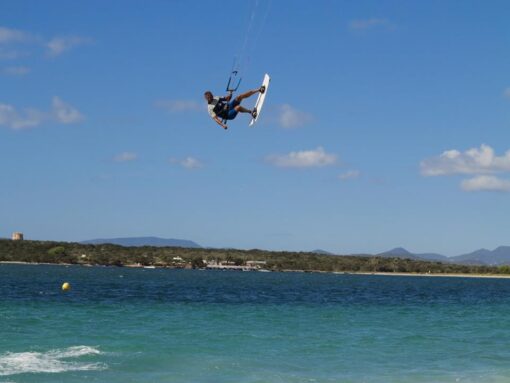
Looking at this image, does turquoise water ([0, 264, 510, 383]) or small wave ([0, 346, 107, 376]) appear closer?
small wave ([0, 346, 107, 376])

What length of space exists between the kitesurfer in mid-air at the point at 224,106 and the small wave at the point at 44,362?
26.6 feet

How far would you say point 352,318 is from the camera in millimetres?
38562

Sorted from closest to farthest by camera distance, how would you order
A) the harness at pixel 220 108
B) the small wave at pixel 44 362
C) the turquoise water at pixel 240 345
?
the harness at pixel 220 108
the small wave at pixel 44 362
the turquoise water at pixel 240 345

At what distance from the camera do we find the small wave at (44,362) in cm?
1967

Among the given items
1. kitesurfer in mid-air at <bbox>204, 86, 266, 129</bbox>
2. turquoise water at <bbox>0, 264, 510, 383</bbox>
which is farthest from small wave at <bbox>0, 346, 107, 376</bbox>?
kitesurfer in mid-air at <bbox>204, 86, 266, 129</bbox>

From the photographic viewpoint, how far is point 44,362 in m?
20.9

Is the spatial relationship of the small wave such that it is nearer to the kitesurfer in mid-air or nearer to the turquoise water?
the turquoise water

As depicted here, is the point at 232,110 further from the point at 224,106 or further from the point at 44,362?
the point at 44,362

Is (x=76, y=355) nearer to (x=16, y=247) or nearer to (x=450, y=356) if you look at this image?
(x=450, y=356)

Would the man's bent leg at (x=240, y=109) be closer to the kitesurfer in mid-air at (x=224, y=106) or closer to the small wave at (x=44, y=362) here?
the kitesurfer in mid-air at (x=224, y=106)

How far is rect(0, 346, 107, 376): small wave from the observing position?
19672mm

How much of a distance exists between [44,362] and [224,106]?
9.57 metres

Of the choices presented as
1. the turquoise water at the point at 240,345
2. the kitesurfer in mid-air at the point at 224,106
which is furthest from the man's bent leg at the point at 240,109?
the turquoise water at the point at 240,345

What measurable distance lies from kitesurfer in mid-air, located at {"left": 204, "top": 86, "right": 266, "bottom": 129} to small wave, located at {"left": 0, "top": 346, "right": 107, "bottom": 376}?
8.10 metres
